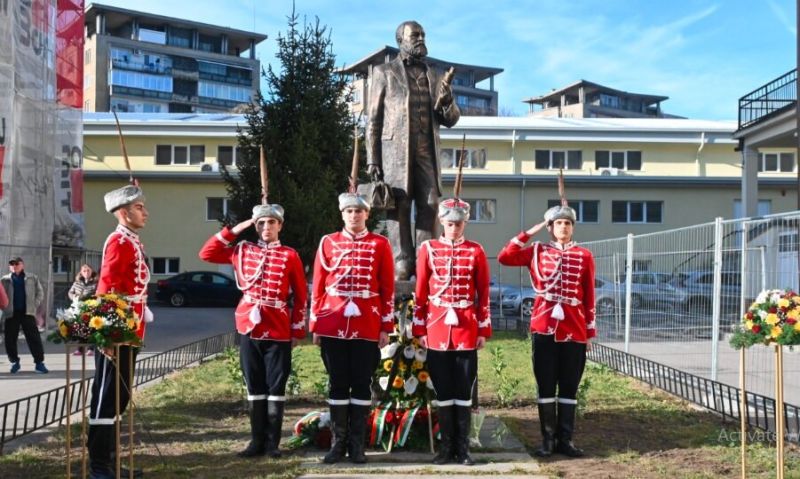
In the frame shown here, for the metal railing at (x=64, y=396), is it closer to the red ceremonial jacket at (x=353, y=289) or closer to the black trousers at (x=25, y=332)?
the black trousers at (x=25, y=332)

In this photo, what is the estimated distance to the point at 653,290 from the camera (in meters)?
12.8

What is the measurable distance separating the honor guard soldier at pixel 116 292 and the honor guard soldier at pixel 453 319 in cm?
210

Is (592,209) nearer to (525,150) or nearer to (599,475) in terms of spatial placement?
(525,150)

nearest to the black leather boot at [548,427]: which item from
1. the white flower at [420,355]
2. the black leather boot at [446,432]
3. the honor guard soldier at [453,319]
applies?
the honor guard soldier at [453,319]

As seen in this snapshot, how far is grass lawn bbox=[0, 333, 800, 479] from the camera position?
662 centimetres

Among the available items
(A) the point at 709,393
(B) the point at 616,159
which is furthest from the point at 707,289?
(B) the point at 616,159

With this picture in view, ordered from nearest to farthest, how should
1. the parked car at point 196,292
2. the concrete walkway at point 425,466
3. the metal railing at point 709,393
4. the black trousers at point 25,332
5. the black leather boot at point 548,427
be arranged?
the concrete walkway at point 425,466 → the black leather boot at point 548,427 → the metal railing at point 709,393 → the black trousers at point 25,332 → the parked car at point 196,292

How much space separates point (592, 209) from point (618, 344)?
23.2 meters

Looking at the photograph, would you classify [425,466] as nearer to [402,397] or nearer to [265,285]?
[402,397]

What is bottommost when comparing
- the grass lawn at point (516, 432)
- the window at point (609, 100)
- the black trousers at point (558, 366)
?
the grass lawn at point (516, 432)

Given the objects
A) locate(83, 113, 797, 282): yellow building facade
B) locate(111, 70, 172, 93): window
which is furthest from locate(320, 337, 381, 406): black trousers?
locate(111, 70, 172, 93): window

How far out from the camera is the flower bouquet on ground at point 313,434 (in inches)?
286

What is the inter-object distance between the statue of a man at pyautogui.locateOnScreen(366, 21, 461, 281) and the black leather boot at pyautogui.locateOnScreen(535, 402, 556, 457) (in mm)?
2060

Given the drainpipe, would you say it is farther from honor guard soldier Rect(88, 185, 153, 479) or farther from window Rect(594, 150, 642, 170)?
honor guard soldier Rect(88, 185, 153, 479)
